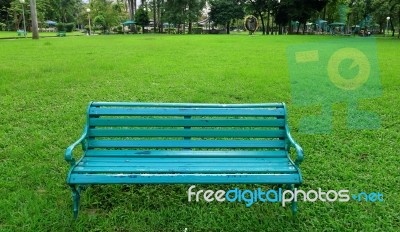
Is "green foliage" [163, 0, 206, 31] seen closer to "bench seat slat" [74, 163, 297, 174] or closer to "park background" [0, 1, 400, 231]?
"park background" [0, 1, 400, 231]

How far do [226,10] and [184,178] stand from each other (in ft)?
176

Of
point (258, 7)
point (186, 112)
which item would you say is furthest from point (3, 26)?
point (186, 112)

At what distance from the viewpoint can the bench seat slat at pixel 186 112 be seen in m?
3.10

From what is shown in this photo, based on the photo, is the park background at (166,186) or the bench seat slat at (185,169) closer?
the bench seat slat at (185,169)

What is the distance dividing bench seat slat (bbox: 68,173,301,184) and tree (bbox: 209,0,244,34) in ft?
175

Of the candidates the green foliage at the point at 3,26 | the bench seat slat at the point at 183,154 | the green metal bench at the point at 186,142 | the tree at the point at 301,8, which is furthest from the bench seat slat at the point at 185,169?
the green foliage at the point at 3,26

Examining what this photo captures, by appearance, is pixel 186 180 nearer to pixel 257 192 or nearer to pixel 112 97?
pixel 257 192

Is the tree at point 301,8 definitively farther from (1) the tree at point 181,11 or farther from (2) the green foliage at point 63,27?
(2) the green foliage at point 63,27

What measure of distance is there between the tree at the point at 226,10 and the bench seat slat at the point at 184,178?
53.5 metres

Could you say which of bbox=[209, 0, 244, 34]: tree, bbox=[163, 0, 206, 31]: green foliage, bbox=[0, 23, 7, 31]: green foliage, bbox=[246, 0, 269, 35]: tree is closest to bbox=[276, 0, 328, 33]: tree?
bbox=[246, 0, 269, 35]: tree

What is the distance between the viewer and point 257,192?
3258 millimetres

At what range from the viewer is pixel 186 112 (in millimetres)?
3131

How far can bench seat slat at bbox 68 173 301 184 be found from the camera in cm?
259

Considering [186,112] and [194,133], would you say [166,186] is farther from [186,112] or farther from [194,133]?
[186,112]
